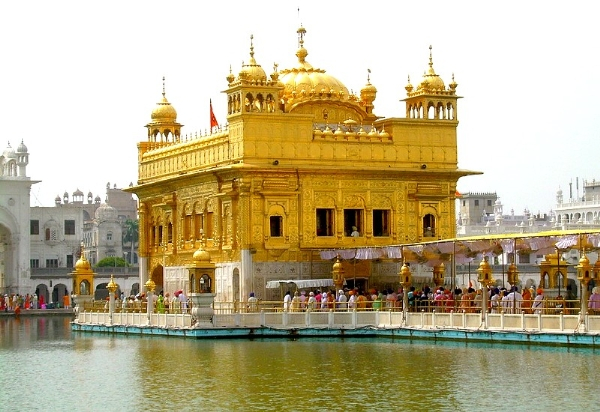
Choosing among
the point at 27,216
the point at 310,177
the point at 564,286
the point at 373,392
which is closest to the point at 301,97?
the point at 310,177

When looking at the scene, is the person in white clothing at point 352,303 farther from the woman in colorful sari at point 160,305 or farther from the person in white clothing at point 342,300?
the woman in colorful sari at point 160,305

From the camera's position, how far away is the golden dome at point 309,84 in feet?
127

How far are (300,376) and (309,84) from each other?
17.0 meters

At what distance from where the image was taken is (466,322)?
29141 mm

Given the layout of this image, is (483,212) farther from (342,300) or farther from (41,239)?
(342,300)

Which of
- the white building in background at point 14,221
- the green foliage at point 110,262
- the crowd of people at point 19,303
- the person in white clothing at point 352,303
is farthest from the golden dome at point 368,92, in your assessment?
the green foliage at point 110,262

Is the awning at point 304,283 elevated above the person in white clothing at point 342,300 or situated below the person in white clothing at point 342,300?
above

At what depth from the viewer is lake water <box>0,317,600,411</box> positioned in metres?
20.2

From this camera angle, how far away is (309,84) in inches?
1539

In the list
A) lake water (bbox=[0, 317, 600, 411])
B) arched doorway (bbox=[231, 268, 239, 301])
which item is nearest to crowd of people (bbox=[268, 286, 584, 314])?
lake water (bbox=[0, 317, 600, 411])

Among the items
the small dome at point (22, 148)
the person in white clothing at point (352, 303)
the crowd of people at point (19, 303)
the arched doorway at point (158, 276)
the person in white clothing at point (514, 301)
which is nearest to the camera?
the person in white clothing at point (514, 301)

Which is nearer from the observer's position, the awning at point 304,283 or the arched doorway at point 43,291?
the awning at point 304,283

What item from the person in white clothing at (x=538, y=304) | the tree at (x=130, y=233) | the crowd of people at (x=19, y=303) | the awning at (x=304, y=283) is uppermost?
the tree at (x=130, y=233)

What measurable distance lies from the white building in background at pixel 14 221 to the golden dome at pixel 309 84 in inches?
1139
